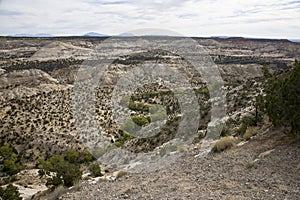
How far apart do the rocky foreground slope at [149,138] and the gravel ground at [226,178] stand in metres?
0.02

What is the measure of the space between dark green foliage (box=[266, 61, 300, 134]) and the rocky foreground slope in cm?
56

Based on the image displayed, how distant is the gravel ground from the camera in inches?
342

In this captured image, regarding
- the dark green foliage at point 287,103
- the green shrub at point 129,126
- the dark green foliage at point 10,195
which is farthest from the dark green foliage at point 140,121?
the dark green foliage at point 287,103

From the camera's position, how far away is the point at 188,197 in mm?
8719

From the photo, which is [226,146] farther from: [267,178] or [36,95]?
[36,95]

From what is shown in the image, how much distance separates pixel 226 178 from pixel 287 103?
4075 mm

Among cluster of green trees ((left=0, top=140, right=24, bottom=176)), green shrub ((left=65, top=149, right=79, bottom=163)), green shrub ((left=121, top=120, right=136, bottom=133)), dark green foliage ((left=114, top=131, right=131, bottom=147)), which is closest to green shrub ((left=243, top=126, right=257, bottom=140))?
dark green foliage ((left=114, top=131, right=131, bottom=147))

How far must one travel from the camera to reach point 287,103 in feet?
39.5

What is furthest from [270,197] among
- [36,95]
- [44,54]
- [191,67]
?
[44,54]

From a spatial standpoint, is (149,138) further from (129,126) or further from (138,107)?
(138,107)

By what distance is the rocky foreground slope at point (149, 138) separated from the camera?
952 cm

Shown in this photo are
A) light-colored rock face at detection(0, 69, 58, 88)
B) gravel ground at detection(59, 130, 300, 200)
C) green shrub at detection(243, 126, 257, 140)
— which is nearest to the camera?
gravel ground at detection(59, 130, 300, 200)

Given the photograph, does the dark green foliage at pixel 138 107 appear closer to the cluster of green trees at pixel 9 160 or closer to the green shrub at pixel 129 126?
the green shrub at pixel 129 126

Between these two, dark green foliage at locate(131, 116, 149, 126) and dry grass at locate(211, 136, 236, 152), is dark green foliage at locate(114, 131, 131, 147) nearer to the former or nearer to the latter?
dark green foliage at locate(131, 116, 149, 126)
